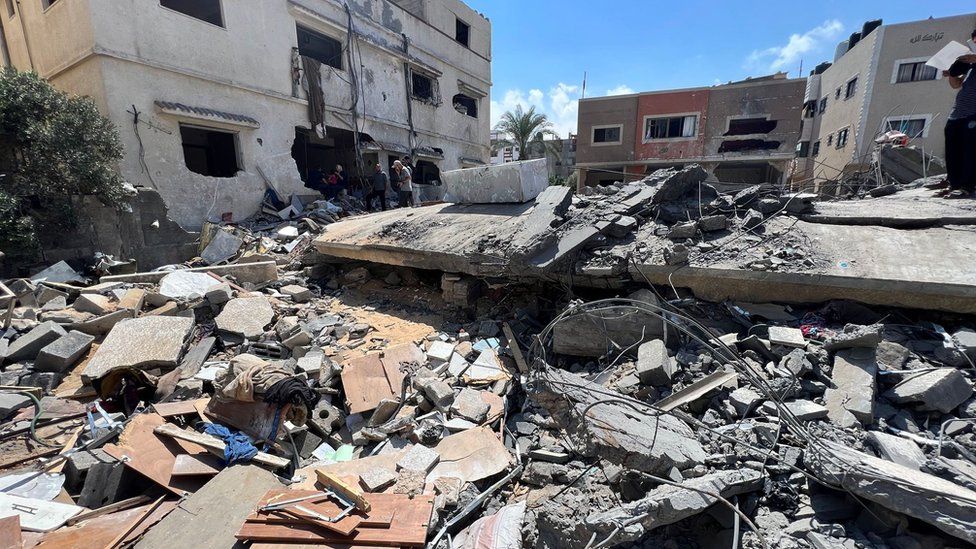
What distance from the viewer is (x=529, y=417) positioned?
11.3ft

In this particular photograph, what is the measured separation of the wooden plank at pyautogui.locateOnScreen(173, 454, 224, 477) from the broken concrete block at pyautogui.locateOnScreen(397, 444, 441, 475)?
1431 millimetres

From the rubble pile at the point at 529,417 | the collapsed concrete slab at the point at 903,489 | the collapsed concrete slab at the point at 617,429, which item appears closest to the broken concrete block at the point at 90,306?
the rubble pile at the point at 529,417

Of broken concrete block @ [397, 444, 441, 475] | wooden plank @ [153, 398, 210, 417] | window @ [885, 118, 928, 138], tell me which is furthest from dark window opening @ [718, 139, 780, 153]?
wooden plank @ [153, 398, 210, 417]

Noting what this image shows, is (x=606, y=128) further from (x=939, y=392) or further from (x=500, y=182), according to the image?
(x=939, y=392)

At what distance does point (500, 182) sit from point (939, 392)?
17.4ft

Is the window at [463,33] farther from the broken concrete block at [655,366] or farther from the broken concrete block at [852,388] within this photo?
the broken concrete block at [852,388]

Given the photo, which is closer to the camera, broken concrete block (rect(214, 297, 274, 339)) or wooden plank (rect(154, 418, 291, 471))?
wooden plank (rect(154, 418, 291, 471))

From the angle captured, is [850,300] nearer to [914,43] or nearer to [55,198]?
[55,198]

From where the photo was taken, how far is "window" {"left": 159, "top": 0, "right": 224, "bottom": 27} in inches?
382

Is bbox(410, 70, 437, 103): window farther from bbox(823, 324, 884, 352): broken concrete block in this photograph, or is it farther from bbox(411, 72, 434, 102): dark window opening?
bbox(823, 324, 884, 352): broken concrete block

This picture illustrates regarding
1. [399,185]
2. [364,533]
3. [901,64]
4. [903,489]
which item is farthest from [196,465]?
[901,64]

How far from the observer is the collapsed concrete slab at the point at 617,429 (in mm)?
2201

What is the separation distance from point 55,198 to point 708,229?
1010 centimetres

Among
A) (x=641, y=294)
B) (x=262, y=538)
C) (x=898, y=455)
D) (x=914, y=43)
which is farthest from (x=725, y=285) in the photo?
(x=914, y=43)
